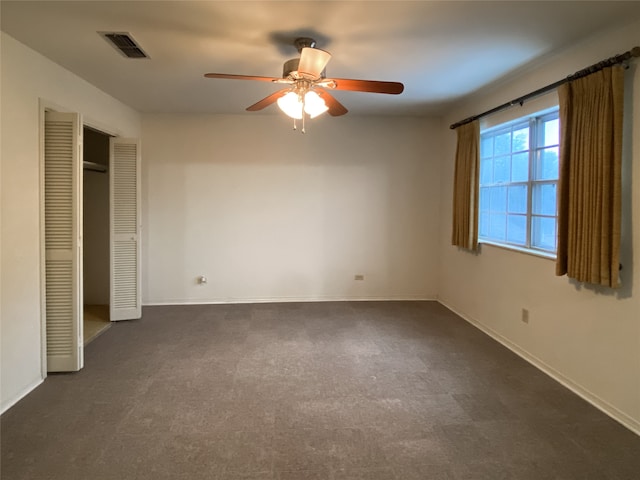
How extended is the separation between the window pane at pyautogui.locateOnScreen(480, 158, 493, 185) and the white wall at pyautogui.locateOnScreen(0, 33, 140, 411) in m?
4.18

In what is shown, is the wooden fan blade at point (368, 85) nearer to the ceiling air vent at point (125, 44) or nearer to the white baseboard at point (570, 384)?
the ceiling air vent at point (125, 44)

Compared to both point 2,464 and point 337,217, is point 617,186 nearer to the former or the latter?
point 337,217

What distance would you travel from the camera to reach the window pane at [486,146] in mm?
4297

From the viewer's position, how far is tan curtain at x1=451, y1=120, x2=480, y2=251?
164 inches

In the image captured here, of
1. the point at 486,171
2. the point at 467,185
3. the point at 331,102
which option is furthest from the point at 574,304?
the point at 331,102

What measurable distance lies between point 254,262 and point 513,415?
3608mm

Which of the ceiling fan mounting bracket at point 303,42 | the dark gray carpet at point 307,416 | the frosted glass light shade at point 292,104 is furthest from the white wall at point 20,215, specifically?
the ceiling fan mounting bracket at point 303,42

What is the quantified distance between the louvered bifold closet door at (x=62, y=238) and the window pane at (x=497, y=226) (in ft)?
12.8

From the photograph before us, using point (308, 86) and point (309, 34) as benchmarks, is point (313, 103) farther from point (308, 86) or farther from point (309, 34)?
point (309, 34)

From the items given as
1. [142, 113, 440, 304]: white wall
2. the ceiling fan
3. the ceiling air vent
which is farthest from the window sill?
the ceiling air vent

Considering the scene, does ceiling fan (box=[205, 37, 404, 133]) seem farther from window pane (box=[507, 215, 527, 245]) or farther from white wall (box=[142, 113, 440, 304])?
white wall (box=[142, 113, 440, 304])

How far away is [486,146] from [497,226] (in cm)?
92

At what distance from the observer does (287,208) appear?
5328mm

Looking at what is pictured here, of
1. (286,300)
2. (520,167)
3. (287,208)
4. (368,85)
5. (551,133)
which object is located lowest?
(286,300)
